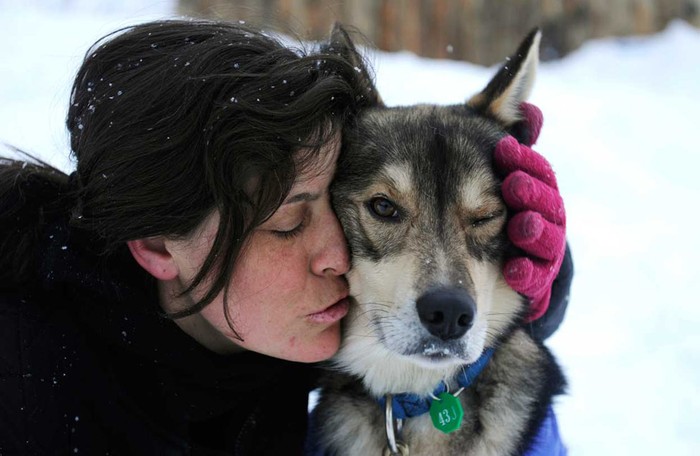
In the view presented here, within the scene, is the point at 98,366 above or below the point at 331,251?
below

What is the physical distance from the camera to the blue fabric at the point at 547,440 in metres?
2.38

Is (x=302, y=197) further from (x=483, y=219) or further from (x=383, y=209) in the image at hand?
(x=483, y=219)

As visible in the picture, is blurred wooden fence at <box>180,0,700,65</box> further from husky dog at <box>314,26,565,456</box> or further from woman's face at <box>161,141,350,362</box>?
woman's face at <box>161,141,350,362</box>

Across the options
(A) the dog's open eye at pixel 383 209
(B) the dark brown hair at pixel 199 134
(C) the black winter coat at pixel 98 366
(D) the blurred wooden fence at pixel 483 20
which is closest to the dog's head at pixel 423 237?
(A) the dog's open eye at pixel 383 209

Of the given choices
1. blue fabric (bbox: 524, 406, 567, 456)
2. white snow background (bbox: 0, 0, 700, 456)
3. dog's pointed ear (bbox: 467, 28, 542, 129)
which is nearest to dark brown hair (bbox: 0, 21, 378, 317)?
dog's pointed ear (bbox: 467, 28, 542, 129)

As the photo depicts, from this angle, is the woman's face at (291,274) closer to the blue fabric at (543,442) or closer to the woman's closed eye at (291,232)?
the woman's closed eye at (291,232)

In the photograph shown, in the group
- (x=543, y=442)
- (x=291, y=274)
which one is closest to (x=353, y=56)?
(x=291, y=274)

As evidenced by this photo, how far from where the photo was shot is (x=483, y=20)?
8.09m

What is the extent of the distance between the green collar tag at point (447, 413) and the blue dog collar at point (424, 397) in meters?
0.04

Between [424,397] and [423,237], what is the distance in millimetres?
509

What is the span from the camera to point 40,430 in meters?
2.11

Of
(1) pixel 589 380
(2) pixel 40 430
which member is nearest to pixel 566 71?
(1) pixel 589 380

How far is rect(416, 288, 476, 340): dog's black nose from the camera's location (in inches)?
79.5

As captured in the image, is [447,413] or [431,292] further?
[447,413]
